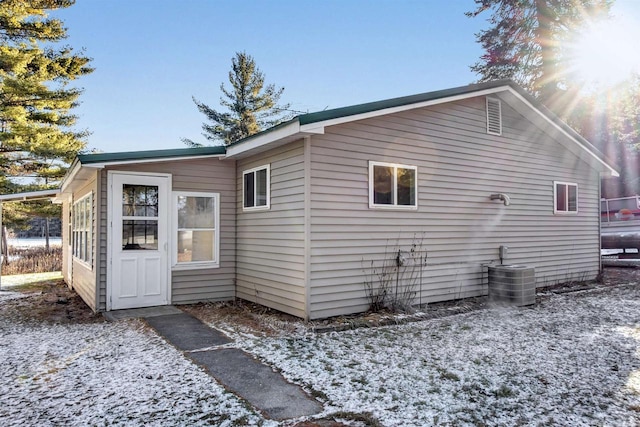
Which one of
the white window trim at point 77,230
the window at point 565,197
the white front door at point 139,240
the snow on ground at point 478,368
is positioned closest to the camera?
the snow on ground at point 478,368

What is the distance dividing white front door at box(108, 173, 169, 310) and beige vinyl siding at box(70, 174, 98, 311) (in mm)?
332

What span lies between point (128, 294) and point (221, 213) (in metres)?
2.11

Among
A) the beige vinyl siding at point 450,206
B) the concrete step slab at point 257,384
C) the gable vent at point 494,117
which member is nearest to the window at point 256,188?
the beige vinyl siding at point 450,206

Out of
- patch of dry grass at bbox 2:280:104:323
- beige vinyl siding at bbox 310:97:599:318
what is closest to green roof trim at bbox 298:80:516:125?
beige vinyl siding at bbox 310:97:599:318

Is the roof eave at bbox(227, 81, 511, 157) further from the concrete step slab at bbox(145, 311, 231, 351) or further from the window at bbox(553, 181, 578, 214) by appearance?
the window at bbox(553, 181, 578, 214)

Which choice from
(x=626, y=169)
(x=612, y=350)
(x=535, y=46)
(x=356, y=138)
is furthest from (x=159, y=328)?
(x=626, y=169)

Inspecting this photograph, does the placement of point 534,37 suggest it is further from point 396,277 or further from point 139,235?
point 139,235

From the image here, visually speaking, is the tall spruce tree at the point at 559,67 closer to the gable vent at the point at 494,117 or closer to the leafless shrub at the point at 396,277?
the gable vent at the point at 494,117

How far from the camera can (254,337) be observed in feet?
17.7

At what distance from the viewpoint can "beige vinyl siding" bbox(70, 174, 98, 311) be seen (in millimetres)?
6913

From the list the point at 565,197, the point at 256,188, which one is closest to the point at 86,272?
the point at 256,188

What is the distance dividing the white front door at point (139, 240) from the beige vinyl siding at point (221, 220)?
19cm

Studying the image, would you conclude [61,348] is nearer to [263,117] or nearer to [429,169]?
[429,169]

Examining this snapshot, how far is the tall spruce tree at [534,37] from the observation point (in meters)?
18.3
